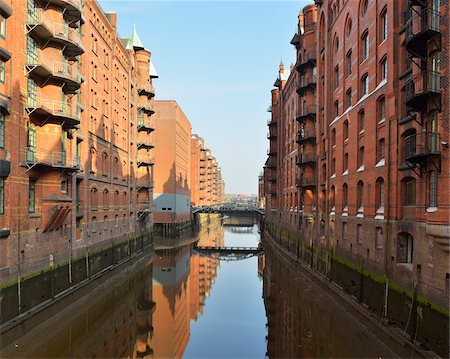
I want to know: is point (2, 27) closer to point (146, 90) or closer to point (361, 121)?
point (361, 121)

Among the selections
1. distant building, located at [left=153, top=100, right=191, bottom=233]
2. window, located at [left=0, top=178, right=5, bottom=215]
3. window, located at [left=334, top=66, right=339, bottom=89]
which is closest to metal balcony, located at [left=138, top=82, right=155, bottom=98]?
distant building, located at [left=153, top=100, right=191, bottom=233]

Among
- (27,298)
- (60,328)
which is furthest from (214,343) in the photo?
(27,298)

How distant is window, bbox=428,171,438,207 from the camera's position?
1529 cm

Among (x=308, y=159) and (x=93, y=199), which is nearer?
(x=93, y=199)

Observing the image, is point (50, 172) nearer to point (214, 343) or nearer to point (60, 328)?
point (60, 328)

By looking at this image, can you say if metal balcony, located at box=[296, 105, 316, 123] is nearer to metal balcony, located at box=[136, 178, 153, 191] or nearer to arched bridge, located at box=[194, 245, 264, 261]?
arched bridge, located at box=[194, 245, 264, 261]

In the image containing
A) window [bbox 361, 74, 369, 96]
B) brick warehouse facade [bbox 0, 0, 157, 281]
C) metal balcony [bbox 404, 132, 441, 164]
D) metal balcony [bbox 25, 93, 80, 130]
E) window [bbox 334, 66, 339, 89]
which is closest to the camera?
metal balcony [bbox 404, 132, 441, 164]

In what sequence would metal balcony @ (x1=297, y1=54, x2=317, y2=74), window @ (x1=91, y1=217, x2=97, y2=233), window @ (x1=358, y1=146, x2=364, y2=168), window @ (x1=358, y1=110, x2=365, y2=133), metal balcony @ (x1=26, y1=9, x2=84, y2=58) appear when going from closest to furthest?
metal balcony @ (x1=26, y1=9, x2=84, y2=58)
window @ (x1=358, y1=146, x2=364, y2=168)
window @ (x1=358, y1=110, x2=365, y2=133)
window @ (x1=91, y1=217, x2=97, y2=233)
metal balcony @ (x1=297, y1=54, x2=317, y2=74)

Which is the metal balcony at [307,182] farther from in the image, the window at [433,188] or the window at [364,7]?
the window at [433,188]

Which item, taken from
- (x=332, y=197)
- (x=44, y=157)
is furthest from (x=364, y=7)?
(x=44, y=157)

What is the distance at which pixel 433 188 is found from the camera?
1559 cm

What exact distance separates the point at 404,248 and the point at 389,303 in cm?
266

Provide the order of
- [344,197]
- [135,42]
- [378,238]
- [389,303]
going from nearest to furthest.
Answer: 1. [389,303]
2. [378,238]
3. [344,197]
4. [135,42]

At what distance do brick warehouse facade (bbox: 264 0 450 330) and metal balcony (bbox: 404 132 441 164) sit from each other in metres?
0.04
